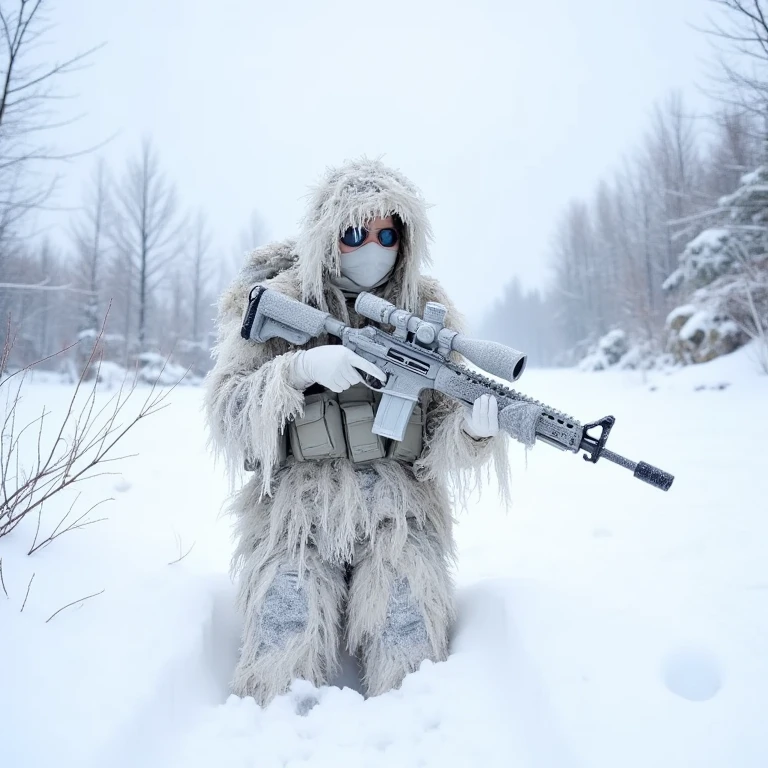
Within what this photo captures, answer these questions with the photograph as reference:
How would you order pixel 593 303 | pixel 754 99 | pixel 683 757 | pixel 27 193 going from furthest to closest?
pixel 593 303, pixel 754 99, pixel 27 193, pixel 683 757

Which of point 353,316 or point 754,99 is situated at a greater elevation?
point 754,99

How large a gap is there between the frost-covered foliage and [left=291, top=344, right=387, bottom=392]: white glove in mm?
7137

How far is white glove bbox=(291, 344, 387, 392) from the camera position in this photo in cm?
171

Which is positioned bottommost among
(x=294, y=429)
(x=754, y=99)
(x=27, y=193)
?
(x=294, y=429)

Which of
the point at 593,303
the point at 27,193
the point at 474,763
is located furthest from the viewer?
the point at 593,303

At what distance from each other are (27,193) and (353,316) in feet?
13.6

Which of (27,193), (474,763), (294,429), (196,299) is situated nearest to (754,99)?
(294,429)

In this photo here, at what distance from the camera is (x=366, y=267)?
197 centimetres

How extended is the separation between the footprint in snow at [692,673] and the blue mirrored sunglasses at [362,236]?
161cm

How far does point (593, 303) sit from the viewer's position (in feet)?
76.7

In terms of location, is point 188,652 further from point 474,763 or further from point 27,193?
point 27,193

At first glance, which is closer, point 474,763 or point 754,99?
point 474,763

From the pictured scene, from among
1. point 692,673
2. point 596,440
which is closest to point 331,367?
point 596,440

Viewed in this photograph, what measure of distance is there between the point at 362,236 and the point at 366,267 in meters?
0.12
